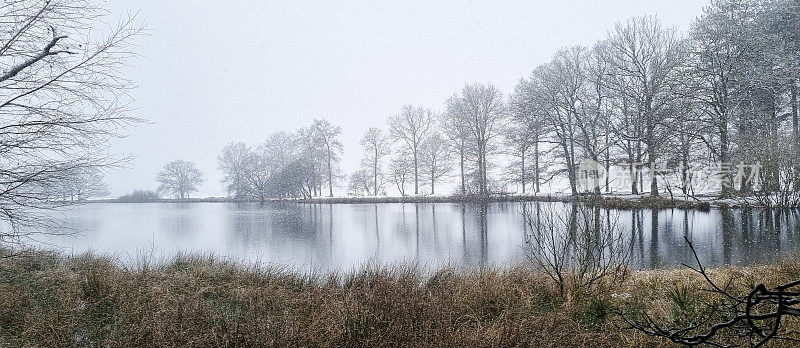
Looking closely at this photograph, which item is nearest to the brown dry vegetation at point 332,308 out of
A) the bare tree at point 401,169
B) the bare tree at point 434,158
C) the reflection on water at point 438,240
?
the reflection on water at point 438,240

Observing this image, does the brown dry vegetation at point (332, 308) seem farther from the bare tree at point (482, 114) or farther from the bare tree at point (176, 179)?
the bare tree at point (176, 179)

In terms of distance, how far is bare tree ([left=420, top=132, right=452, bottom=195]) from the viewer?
35688 mm

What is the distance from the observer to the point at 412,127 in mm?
36594

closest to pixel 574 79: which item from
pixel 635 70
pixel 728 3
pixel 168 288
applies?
pixel 635 70

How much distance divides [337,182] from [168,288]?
3582 centimetres

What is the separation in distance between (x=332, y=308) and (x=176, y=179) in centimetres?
5373

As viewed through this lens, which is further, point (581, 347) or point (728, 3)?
point (728, 3)

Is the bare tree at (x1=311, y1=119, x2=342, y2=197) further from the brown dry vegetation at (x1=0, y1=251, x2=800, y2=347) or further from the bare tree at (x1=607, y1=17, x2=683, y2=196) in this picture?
the brown dry vegetation at (x1=0, y1=251, x2=800, y2=347)

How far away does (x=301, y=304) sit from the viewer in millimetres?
5195

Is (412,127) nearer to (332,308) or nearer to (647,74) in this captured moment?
(647,74)

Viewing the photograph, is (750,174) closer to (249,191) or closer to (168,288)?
(168,288)

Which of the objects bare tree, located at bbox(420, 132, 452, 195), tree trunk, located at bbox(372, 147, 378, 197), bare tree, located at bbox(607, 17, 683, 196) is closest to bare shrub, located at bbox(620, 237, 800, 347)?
bare tree, located at bbox(607, 17, 683, 196)

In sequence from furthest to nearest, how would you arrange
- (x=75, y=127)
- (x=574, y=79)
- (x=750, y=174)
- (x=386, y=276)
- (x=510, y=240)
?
(x=574, y=79), (x=750, y=174), (x=510, y=240), (x=386, y=276), (x=75, y=127)

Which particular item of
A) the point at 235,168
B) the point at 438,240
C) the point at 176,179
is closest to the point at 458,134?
the point at 438,240
